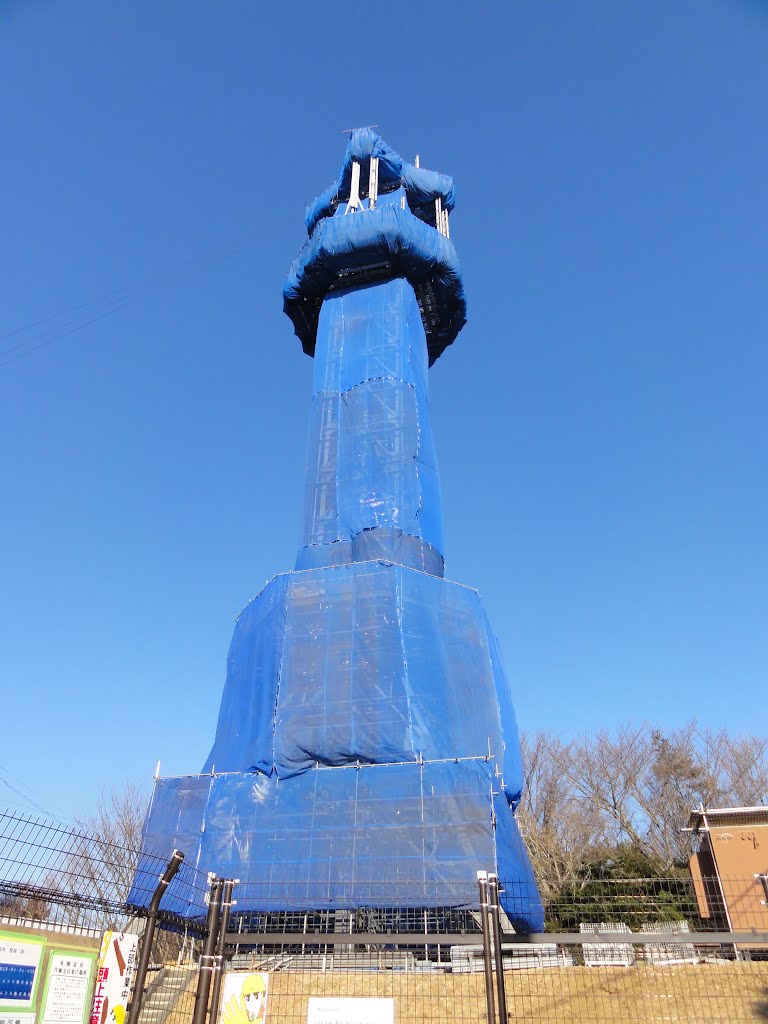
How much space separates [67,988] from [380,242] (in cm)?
2257

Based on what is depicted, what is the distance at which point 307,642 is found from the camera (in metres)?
16.7

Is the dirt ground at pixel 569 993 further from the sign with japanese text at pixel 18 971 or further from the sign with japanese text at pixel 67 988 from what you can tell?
the sign with japanese text at pixel 18 971

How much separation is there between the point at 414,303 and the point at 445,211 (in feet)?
22.3

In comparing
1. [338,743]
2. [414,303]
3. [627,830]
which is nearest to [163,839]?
[338,743]

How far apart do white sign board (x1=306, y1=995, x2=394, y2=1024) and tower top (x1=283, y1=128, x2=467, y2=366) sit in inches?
861

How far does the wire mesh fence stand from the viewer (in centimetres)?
584

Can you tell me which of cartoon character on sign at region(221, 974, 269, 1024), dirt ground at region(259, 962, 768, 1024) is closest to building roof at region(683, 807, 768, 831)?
dirt ground at region(259, 962, 768, 1024)

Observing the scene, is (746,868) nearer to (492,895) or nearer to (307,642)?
(307,642)

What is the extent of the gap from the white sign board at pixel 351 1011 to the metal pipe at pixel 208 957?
2.84ft

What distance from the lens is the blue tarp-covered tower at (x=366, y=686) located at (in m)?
13.4

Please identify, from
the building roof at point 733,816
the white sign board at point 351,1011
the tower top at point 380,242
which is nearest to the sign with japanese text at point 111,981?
the white sign board at point 351,1011

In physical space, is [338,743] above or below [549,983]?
above

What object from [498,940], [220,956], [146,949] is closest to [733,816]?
[498,940]

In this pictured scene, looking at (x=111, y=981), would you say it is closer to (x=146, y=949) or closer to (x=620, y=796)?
(x=146, y=949)
